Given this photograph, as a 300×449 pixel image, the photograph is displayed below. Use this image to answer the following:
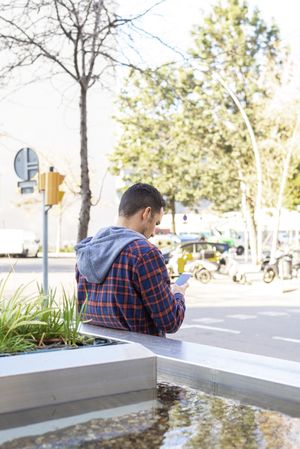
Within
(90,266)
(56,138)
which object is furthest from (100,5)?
(56,138)

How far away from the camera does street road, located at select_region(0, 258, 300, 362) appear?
10.9 meters

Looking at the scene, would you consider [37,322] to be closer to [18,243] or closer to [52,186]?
[52,186]

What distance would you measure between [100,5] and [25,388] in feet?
32.8

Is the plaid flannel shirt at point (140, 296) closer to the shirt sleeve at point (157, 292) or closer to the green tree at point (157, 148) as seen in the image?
the shirt sleeve at point (157, 292)

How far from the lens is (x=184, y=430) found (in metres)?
2.11

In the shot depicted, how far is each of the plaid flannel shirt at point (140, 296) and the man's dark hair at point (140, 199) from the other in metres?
0.25

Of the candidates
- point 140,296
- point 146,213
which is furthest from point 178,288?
point 146,213

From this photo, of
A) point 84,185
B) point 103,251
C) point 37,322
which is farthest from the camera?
point 84,185

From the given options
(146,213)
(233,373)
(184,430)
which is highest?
(146,213)

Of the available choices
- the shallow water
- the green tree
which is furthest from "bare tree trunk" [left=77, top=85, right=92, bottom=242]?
the green tree

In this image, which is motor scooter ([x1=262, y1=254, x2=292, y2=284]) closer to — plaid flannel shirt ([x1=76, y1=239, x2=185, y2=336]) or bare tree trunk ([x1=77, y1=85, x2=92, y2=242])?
bare tree trunk ([x1=77, y1=85, x2=92, y2=242])

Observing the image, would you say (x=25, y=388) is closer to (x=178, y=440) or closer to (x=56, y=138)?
(x=178, y=440)

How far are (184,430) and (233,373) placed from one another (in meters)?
0.34

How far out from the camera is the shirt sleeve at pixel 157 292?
3287 mm
